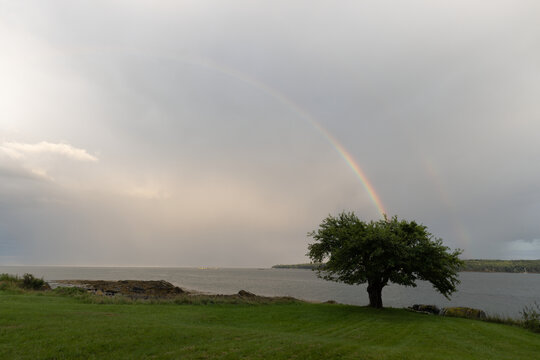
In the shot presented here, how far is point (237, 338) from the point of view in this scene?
53.4 feet

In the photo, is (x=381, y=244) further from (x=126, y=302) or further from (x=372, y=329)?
(x=126, y=302)

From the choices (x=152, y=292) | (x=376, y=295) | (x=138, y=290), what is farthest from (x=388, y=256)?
(x=138, y=290)

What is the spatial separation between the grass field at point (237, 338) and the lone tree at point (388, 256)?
6979mm

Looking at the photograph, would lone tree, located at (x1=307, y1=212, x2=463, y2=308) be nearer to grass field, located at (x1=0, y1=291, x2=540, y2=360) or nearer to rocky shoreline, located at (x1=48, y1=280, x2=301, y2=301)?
grass field, located at (x1=0, y1=291, x2=540, y2=360)

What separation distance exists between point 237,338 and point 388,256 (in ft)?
70.7

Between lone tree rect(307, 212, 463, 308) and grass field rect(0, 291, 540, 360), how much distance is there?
22.9 ft

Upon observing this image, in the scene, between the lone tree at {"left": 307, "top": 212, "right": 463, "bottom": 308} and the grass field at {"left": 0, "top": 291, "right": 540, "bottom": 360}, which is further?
the lone tree at {"left": 307, "top": 212, "right": 463, "bottom": 308}

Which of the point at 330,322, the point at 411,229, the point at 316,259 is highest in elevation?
the point at 411,229

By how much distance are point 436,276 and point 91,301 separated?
3706 cm

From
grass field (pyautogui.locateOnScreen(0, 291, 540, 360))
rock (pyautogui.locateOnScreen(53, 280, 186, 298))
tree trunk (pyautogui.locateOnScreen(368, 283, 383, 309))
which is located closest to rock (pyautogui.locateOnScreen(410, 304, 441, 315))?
tree trunk (pyautogui.locateOnScreen(368, 283, 383, 309))

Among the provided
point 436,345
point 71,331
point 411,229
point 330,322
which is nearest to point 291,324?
point 330,322

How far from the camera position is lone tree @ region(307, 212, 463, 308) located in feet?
104

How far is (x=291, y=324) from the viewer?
76.7 feet

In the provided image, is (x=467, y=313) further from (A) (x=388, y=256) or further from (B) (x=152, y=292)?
(B) (x=152, y=292)
